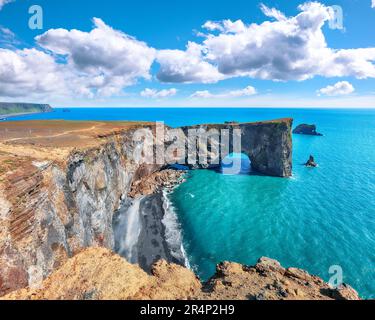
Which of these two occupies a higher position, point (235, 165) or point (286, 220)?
point (235, 165)

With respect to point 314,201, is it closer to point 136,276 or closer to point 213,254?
point 213,254

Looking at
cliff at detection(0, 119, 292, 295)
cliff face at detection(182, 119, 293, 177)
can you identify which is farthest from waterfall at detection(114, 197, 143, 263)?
cliff face at detection(182, 119, 293, 177)

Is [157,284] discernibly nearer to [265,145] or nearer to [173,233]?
[173,233]

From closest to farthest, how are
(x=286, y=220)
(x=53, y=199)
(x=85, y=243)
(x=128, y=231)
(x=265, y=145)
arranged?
(x=53, y=199), (x=85, y=243), (x=128, y=231), (x=286, y=220), (x=265, y=145)

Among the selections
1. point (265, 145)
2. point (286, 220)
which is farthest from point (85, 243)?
point (265, 145)

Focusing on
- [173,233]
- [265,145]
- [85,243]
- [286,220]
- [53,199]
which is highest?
[265,145]
